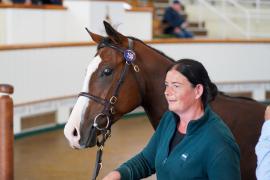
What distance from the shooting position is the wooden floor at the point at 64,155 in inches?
247

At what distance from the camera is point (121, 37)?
3.36 meters

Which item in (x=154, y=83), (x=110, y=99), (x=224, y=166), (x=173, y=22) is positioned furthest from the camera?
(x=173, y=22)

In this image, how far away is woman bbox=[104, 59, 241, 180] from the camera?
2.25 m

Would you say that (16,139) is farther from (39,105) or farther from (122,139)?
(122,139)

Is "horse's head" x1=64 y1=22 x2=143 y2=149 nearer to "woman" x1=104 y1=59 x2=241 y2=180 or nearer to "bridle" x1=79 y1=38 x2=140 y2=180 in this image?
"bridle" x1=79 y1=38 x2=140 y2=180

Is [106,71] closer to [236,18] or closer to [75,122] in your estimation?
[75,122]

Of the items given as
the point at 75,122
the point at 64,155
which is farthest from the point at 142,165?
the point at 64,155

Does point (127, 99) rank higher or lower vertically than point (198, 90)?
lower

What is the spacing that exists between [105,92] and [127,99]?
150 millimetres

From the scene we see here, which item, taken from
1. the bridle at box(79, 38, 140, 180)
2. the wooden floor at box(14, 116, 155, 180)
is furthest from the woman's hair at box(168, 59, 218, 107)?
the wooden floor at box(14, 116, 155, 180)

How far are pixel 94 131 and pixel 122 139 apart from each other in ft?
16.7

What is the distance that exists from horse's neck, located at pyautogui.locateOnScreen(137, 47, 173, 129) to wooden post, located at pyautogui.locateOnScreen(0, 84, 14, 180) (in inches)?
32.6

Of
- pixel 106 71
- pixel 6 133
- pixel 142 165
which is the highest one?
pixel 106 71

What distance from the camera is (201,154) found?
2.27 metres
